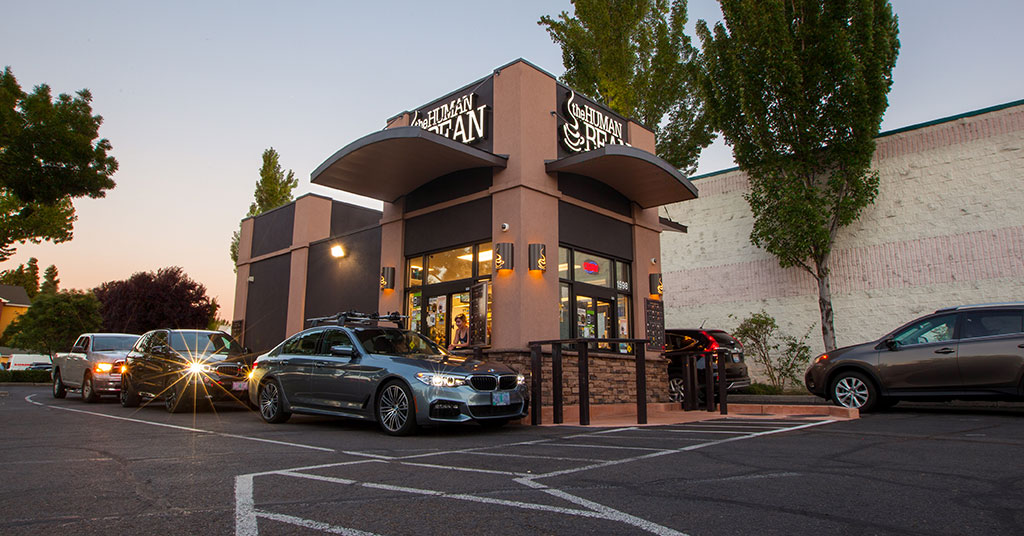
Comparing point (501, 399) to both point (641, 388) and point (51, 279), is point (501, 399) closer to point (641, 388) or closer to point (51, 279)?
point (641, 388)

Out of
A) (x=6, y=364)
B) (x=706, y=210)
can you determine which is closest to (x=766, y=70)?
(x=706, y=210)

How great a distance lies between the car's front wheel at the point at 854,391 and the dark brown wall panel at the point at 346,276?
9.82 meters

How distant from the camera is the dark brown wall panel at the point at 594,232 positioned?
12328mm

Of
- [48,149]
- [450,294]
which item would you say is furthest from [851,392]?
[48,149]

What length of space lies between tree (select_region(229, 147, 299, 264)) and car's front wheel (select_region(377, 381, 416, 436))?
28.6m

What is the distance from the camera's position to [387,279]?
13602 millimetres

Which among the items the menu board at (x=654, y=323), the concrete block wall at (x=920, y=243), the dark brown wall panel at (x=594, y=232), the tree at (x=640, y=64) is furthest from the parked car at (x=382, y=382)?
the tree at (x=640, y=64)

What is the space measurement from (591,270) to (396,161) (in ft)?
14.9

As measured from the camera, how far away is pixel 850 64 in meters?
15.4

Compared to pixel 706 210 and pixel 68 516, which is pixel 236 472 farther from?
pixel 706 210

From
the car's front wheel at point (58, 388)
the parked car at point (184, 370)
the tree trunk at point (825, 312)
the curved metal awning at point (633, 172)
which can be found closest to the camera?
the curved metal awning at point (633, 172)

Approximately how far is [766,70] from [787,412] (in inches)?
401

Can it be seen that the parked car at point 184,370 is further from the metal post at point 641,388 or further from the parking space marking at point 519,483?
the metal post at point 641,388

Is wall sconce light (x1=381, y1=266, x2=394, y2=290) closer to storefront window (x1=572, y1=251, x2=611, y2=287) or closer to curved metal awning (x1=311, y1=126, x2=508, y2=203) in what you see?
curved metal awning (x1=311, y1=126, x2=508, y2=203)
